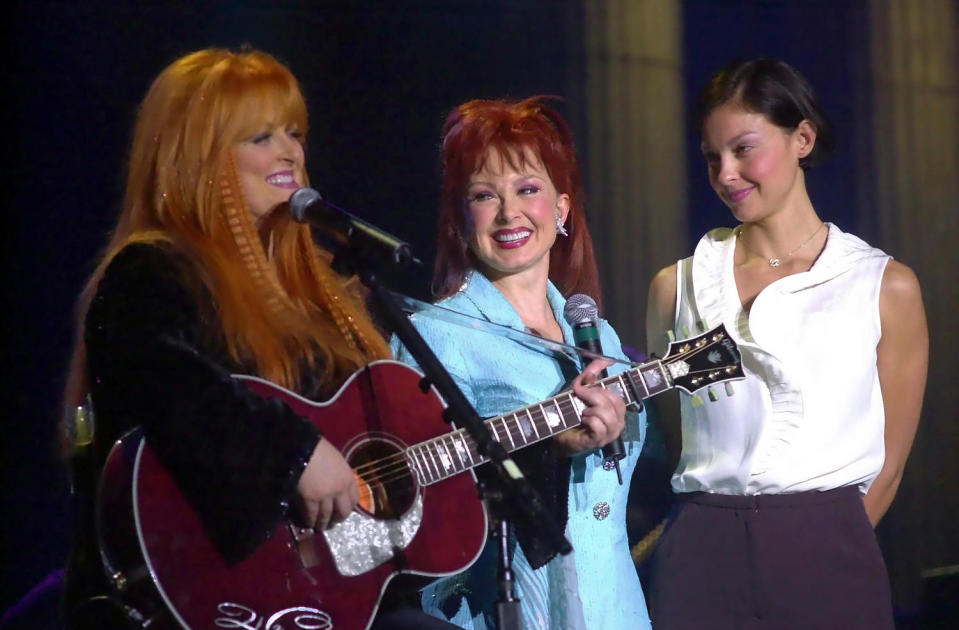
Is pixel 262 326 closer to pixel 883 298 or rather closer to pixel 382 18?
pixel 883 298

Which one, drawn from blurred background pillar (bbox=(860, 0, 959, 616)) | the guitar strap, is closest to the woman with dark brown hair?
the guitar strap

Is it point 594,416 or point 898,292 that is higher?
point 898,292

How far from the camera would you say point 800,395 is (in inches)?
91.0

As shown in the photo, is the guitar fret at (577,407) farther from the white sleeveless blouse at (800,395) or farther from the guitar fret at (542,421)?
the white sleeveless blouse at (800,395)

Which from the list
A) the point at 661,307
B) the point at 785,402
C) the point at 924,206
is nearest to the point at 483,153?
the point at 661,307

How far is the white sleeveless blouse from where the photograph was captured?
2287 mm

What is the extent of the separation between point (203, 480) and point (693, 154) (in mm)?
2921

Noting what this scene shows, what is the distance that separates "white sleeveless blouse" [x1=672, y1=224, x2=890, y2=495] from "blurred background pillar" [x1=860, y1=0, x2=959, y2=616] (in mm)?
2032

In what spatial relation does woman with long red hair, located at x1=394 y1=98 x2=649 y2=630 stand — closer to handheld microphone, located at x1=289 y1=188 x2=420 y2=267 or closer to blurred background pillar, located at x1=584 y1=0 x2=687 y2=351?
handheld microphone, located at x1=289 y1=188 x2=420 y2=267

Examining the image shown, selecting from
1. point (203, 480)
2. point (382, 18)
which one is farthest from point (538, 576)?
point (382, 18)

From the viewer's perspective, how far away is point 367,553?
197 centimetres

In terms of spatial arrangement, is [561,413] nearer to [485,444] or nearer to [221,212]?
[485,444]

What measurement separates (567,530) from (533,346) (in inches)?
18.1

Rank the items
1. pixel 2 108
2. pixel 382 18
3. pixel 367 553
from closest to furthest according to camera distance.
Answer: pixel 367 553 → pixel 2 108 → pixel 382 18
